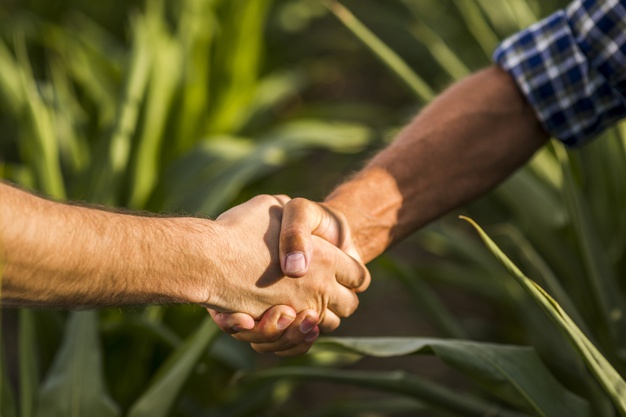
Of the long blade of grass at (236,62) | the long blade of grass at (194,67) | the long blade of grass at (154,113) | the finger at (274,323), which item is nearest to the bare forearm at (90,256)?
the finger at (274,323)

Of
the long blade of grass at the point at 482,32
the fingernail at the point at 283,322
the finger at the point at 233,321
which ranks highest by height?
the finger at the point at 233,321

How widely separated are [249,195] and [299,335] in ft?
3.28

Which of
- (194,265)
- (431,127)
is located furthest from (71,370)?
(431,127)

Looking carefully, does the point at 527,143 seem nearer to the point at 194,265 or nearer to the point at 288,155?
the point at 194,265

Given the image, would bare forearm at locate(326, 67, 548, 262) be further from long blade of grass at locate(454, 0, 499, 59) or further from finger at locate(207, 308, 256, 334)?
long blade of grass at locate(454, 0, 499, 59)

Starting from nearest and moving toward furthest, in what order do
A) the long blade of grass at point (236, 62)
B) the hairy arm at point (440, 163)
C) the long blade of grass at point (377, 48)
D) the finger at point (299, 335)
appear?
1. the finger at point (299, 335)
2. the hairy arm at point (440, 163)
3. the long blade of grass at point (377, 48)
4. the long blade of grass at point (236, 62)

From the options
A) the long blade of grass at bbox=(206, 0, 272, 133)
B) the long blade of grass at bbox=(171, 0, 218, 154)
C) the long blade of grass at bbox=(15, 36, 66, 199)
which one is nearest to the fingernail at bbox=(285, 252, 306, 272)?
the long blade of grass at bbox=(15, 36, 66, 199)

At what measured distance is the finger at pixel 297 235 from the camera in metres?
1.07

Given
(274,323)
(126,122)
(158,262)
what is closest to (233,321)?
(274,323)

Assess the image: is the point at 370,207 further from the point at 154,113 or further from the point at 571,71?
the point at 154,113

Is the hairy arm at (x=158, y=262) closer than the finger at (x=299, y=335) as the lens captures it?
Yes

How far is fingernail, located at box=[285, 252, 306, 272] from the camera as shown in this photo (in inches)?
41.9

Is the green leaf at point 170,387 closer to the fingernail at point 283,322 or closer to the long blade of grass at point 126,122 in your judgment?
the fingernail at point 283,322

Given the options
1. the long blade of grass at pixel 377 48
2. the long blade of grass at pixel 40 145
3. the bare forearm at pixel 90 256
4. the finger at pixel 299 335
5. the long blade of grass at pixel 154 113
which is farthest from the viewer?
the long blade of grass at pixel 154 113
